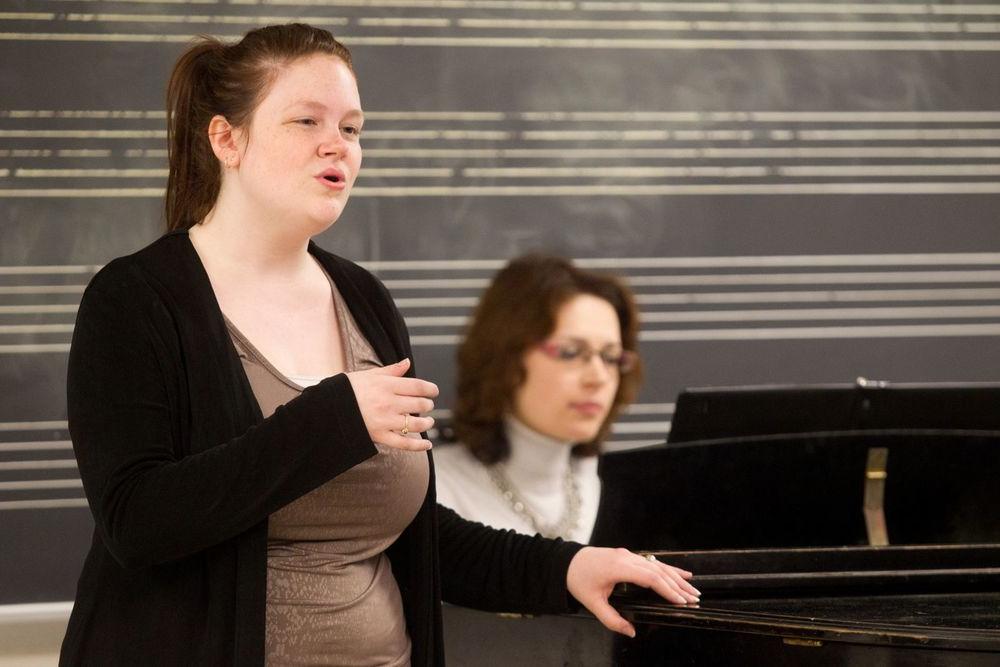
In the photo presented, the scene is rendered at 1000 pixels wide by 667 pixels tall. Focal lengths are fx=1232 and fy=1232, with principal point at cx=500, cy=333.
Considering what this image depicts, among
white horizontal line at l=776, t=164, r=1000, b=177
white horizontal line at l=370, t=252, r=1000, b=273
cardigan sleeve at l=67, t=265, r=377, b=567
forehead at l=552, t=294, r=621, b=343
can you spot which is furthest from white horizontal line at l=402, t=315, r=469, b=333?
cardigan sleeve at l=67, t=265, r=377, b=567

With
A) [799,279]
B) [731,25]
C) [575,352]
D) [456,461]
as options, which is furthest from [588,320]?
[731,25]

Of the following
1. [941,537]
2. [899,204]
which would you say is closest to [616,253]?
[899,204]

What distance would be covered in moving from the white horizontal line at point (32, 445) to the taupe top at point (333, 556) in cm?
155

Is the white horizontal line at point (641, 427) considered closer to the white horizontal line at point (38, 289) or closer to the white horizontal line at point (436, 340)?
the white horizontal line at point (436, 340)

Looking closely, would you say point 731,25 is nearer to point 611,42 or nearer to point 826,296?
point 611,42

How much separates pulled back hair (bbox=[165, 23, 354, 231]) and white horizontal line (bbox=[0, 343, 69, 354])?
52.3 inches

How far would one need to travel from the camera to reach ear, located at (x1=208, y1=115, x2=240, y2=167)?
1561 mm

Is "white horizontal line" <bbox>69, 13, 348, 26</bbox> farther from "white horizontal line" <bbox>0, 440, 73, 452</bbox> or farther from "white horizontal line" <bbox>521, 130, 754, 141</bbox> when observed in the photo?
"white horizontal line" <bbox>0, 440, 73, 452</bbox>

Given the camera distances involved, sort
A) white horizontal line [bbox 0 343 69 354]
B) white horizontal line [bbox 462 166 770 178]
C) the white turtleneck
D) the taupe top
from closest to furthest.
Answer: the taupe top, the white turtleneck, white horizontal line [bbox 0 343 69 354], white horizontal line [bbox 462 166 770 178]

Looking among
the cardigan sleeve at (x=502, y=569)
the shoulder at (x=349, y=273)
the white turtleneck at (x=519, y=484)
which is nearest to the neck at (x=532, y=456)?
the white turtleneck at (x=519, y=484)

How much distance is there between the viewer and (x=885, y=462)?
2.74 m

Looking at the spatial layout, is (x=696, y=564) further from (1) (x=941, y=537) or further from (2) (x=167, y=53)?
(2) (x=167, y=53)

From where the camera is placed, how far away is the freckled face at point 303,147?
1.51 meters

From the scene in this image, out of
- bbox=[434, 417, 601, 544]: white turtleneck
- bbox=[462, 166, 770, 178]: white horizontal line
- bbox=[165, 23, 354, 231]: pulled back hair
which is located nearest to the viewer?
bbox=[165, 23, 354, 231]: pulled back hair
